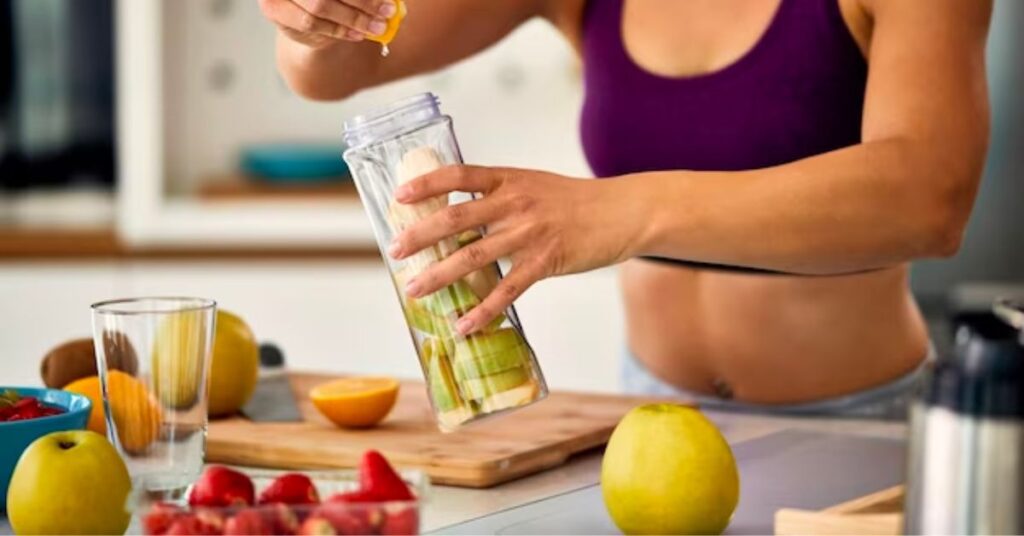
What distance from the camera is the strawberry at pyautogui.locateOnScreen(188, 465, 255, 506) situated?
1.06 metres

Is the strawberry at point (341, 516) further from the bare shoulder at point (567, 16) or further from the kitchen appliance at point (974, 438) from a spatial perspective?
the bare shoulder at point (567, 16)

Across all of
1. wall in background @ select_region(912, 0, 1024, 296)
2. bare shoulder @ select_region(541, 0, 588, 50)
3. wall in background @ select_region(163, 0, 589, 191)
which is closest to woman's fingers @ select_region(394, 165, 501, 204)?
bare shoulder @ select_region(541, 0, 588, 50)

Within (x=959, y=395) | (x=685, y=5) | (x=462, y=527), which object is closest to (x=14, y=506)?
(x=462, y=527)

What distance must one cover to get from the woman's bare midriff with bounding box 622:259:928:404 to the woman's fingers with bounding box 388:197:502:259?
69 centimetres

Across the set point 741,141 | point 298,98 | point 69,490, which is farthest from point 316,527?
point 298,98

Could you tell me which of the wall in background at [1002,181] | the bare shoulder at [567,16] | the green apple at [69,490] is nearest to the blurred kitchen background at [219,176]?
the wall in background at [1002,181]

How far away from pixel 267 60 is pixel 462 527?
2.50m

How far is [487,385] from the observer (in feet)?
4.21

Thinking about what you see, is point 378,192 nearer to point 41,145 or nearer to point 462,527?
point 462,527

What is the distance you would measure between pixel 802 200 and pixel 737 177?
59mm

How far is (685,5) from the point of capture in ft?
6.20

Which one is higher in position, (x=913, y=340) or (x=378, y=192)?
(x=378, y=192)

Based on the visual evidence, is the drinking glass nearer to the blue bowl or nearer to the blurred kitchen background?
the blue bowl

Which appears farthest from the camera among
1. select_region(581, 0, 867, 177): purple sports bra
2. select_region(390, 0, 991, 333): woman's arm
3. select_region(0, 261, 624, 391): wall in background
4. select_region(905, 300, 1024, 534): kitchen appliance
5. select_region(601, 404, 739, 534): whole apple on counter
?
select_region(0, 261, 624, 391): wall in background
